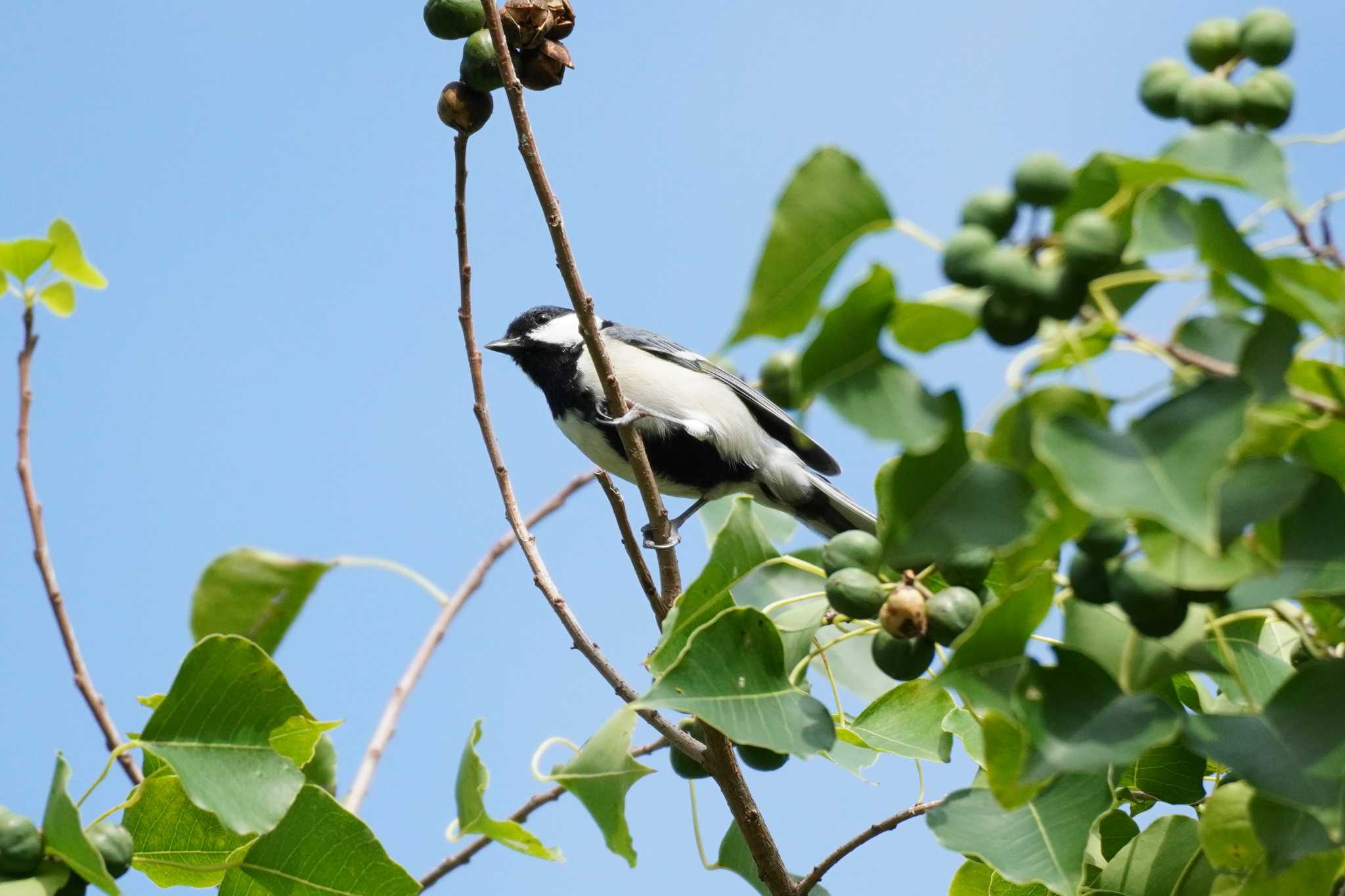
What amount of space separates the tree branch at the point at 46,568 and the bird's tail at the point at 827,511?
284cm

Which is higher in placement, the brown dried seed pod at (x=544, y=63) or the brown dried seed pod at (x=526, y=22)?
the brown dried seed pod at (x=526, y=22)

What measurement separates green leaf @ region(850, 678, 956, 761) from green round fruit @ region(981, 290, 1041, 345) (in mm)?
881

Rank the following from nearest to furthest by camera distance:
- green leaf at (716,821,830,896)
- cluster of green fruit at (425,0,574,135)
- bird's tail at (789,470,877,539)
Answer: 1. green leaf at (716,821,830,896)
2. cluster of green fruit at (425,0,574,135)
3. bird's tail at (789,470,877,539)

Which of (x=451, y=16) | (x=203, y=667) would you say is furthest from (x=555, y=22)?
(x=203, y=667)

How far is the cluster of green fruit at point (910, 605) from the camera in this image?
1.56 metres

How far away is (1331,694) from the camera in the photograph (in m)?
1.30

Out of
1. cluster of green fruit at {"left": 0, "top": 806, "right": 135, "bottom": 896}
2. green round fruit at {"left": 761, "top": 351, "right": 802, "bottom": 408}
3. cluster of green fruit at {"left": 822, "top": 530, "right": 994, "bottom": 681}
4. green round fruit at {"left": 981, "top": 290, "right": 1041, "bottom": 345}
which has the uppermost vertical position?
green round fruit at {"left": 981, "top": 290, "right": 1041, "bottom": 345}

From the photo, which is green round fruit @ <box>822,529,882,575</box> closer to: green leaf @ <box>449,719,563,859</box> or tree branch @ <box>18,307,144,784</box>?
green leaf @ <box>449,719,563,859</box>

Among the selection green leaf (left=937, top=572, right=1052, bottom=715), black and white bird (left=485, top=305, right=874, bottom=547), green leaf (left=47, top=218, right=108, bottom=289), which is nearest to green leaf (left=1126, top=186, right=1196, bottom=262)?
green leaf (left=937, top=572, right=1052, bottom=715)

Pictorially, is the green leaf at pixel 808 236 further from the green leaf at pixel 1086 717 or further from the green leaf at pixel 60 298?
the green leaf at pixel 60 298

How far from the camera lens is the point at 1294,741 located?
130cm

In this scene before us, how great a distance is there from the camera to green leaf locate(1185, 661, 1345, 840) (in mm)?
1255

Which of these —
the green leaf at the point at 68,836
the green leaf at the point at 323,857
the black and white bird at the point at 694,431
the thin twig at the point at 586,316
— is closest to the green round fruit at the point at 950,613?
the thin twig at the point at 586,316

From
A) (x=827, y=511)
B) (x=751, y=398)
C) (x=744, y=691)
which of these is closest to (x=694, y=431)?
(x=751, y=398)
